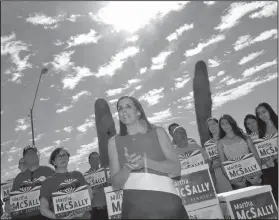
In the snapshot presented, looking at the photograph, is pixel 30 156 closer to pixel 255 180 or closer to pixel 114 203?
pixel 114 203

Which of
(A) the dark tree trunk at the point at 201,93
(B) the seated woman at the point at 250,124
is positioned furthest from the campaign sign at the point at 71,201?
(A) the dark tree trunk at the point at 201,93

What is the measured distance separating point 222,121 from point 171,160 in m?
4.02

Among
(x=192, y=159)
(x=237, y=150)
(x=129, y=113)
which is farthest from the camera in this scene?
(x=192, y=159)

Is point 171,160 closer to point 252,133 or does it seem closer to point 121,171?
point 121,171

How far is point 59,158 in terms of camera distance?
15.6 ft

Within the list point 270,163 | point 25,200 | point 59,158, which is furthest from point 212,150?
point 25,200

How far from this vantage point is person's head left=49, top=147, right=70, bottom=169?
4.76 meters

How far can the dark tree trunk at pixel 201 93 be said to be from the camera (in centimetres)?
3078

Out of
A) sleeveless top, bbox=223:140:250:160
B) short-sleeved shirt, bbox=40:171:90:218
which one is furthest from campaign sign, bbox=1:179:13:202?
sleeveless top, bbox=223:140:250:160

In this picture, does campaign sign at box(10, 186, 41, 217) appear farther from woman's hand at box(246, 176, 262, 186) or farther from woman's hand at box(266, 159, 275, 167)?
woman's hand at box(266, 159, 275, 167)

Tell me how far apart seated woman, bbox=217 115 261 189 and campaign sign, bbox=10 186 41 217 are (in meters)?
4.16

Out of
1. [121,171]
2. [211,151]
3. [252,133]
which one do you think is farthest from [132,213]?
[252,133]

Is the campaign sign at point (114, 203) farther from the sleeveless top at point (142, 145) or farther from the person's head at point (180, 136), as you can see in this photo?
the sleeveless top at point (142, 145)

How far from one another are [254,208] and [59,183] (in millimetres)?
3366
